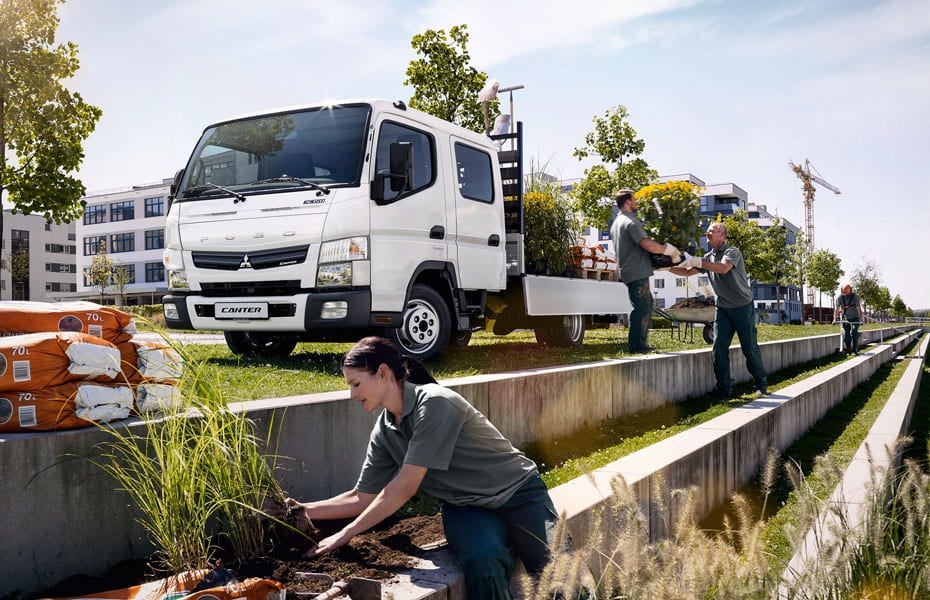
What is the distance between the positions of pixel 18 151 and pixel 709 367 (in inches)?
527

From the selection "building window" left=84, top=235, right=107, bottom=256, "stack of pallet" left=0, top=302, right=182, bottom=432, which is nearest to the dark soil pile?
"stack of pallet" left=0, top=302, right=182, bottom=432

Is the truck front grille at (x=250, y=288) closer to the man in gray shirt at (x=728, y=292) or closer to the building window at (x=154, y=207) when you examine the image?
the man in gray shirt at (x=728, y=292)

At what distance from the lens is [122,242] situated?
7669 centimetres

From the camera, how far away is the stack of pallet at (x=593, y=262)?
12.0 meters

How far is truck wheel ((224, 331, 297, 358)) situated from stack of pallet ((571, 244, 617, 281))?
15.4ft

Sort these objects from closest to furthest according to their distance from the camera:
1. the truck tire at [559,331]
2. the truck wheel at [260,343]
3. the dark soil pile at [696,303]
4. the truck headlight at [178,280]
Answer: the truck headlight at [178,280], the truck wheel at [260,343], the truck tire at [559,331], the dark soil pile at [696,303]

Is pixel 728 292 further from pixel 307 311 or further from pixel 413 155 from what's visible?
pixel 307 311

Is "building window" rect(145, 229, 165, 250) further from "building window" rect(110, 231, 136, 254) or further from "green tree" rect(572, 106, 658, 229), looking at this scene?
"green tree" rect(572, 106, 658, 229)

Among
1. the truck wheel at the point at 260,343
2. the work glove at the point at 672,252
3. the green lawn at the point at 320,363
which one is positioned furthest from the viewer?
the work glove at the point at 672,252

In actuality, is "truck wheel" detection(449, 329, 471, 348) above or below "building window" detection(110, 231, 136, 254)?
below

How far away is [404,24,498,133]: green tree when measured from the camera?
20.5m

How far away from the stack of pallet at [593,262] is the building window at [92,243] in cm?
7353

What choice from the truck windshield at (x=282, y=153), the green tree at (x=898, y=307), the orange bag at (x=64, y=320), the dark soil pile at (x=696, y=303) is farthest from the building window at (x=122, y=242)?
the green tree at (x=898, y=307)

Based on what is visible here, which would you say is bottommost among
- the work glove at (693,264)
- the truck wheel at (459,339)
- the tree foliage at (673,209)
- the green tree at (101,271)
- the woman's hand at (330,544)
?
the woman's hand at (330,544)
